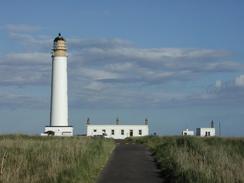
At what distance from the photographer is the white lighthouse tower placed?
205ft

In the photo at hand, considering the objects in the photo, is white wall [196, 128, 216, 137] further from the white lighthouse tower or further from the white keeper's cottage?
the white lighthouse tower

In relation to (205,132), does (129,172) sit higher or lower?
lower

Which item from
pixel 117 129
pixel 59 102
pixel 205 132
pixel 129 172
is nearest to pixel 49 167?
pixel 129 172

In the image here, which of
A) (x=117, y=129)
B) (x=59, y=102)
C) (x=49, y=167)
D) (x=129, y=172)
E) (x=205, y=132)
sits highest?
(x=59, y=102)

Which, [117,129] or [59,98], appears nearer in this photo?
[59,98]

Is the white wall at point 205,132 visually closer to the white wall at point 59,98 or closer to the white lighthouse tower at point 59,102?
the white lighthouse tower at point 59,102

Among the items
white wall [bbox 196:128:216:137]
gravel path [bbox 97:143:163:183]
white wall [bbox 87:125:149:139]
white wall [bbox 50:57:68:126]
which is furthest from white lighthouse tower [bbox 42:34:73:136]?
gravel path [bbox 97:143:163:183]

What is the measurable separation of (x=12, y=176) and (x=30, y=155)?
659cm

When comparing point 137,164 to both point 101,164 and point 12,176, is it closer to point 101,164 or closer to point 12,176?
point 101,164

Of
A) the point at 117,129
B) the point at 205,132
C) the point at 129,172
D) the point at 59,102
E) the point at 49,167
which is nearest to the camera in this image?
the point at 49,167

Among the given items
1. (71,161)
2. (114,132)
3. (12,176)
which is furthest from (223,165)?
(114,132)

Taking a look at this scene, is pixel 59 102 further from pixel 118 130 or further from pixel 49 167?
pixel 49 167

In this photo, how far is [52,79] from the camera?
63.7 m

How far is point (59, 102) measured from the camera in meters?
62.5
